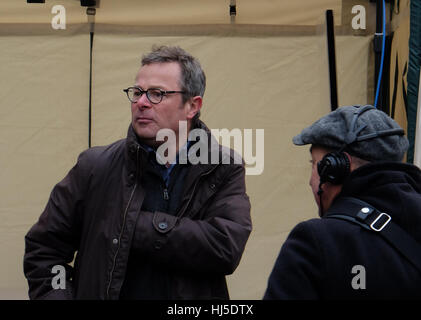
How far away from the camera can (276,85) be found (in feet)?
12.0

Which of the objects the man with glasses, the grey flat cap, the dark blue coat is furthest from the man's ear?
the dark blue coat

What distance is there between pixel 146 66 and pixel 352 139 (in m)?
0.96

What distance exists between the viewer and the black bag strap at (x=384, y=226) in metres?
1.37

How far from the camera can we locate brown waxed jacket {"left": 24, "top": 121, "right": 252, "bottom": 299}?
6.26 ft

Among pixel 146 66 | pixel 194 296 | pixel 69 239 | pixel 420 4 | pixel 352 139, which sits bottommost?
pixel 194 296

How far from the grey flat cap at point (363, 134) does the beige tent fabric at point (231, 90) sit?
6.79 feet

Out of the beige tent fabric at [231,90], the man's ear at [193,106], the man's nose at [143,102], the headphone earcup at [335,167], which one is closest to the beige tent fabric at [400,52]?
the beige tent fabric at [231,90]

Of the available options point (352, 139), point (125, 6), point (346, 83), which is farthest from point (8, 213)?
point (352, 139)

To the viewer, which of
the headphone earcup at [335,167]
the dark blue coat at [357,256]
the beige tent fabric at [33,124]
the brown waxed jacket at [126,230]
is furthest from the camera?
the beige tent fabric at [33,124]

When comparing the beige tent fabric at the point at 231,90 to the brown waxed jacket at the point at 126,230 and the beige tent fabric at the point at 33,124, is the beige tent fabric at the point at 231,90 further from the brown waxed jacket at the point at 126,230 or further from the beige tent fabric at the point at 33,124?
the brown waxed jacket at the point at 126,230

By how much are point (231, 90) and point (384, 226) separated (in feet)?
7.78

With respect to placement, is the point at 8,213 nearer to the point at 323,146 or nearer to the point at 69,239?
the point at 69,239

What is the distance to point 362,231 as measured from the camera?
140cm

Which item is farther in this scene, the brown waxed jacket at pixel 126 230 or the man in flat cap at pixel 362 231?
the brown waxed jacket at pixel 126 230
